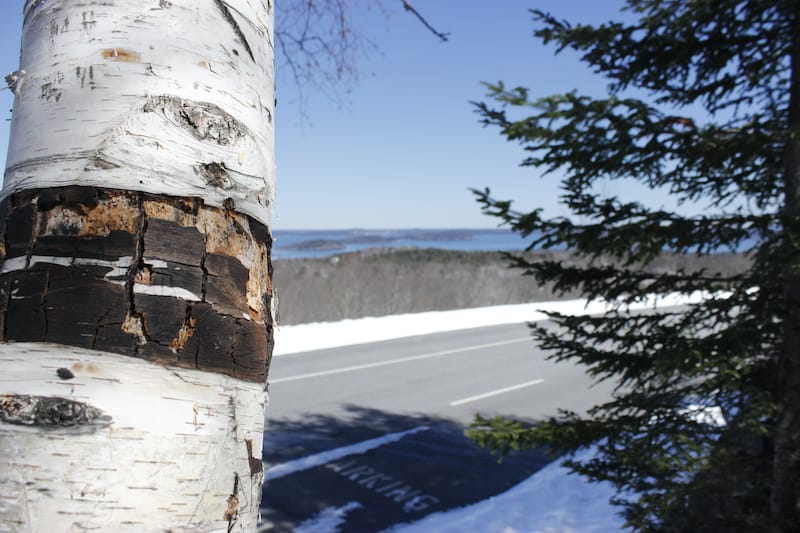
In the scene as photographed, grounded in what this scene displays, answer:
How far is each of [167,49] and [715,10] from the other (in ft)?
11.5

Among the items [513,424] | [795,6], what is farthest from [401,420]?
[795,6]

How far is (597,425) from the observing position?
318 centimetres

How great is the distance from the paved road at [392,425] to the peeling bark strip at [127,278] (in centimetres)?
444

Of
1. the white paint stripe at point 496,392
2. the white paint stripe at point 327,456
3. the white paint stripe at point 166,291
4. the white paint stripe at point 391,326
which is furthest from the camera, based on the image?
the white paint stripe at point 391,326

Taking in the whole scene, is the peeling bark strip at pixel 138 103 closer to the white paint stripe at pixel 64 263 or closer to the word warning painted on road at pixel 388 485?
the white paint stripe at pixel 64 263

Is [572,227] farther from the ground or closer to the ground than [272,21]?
closer to the ground

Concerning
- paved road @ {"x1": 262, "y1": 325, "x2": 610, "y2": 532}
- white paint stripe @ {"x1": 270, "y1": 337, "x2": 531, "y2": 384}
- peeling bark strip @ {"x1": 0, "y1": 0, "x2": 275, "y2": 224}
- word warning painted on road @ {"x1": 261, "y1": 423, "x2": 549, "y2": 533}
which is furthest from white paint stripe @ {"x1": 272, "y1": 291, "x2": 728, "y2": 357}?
peeling bark strip @ {"x1": 0, "y1": 0, "x2": 275, "y2": 224}

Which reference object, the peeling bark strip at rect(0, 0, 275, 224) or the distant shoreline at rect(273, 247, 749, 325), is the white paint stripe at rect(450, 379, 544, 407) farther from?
the peeling bark strip at rect(0, 0, 275, 224)

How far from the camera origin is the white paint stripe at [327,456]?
581cm

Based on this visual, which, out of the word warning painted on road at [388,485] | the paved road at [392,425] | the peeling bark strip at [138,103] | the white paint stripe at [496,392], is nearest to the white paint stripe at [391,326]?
the paved road at [392,425]

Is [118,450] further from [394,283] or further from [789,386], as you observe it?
[394,283]

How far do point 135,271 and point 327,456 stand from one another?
594 centimetres

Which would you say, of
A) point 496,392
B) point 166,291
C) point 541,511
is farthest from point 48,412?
point 496,392

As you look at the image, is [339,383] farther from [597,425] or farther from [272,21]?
[272,21]
